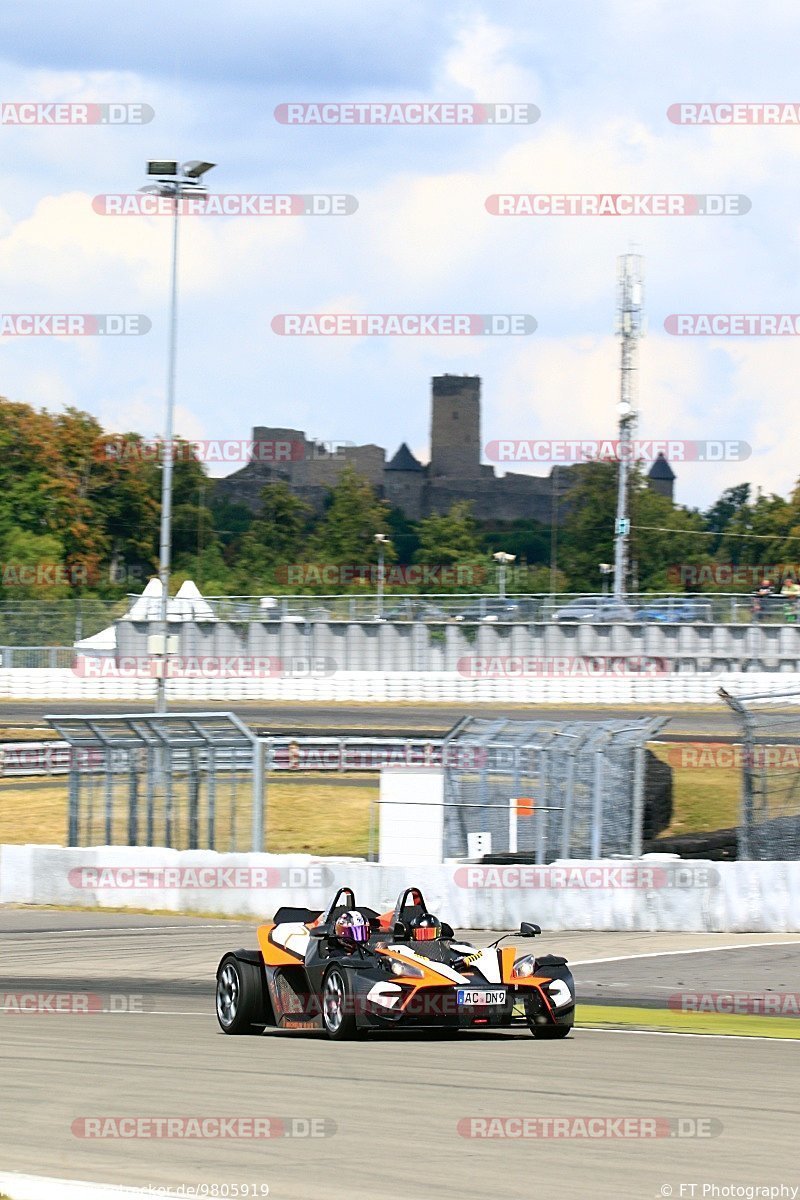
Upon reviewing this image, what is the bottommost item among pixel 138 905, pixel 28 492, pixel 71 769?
pixel 138 905

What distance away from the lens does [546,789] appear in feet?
63.3

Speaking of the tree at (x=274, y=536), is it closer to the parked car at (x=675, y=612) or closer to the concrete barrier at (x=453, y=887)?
the parked car at (x=675, y=612)

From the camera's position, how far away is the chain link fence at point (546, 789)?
18516mm

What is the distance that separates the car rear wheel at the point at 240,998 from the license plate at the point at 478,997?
57.0 inches

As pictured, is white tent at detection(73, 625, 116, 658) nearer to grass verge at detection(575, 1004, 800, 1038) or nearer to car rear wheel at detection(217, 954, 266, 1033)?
grass verge at detection(575, 1004, 800, 1038)

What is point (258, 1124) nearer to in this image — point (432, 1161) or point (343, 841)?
point (432, 1161)

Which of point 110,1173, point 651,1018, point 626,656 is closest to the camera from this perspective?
point 110,1173

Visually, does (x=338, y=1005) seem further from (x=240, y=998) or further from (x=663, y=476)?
(x=663, y=476)

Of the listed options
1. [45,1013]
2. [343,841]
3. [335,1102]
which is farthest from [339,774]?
[335,1102]

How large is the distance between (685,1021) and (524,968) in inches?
79.9

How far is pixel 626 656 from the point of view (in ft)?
127

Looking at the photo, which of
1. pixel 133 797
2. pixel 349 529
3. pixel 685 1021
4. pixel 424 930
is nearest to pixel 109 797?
pixel 133 797

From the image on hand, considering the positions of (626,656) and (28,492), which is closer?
(626,656)

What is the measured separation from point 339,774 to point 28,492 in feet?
133
